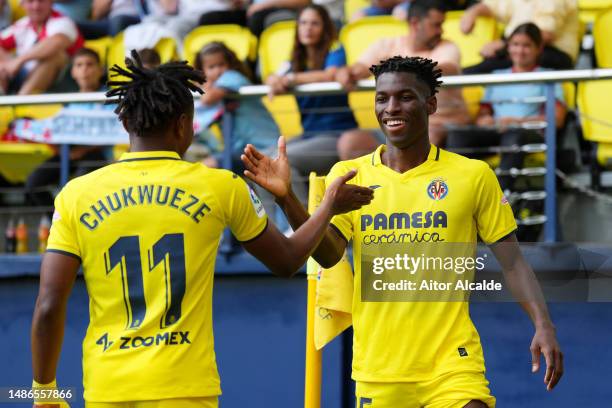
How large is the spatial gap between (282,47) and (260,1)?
0.51 meters

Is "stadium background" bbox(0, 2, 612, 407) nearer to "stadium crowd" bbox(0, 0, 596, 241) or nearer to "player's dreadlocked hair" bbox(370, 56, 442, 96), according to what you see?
"stadium crowd" bbox(0, 0, 596, 241)

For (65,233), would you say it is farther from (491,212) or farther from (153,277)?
(491,212)

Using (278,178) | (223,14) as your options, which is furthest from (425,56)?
(278,178)

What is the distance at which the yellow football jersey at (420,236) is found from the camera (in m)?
4.69

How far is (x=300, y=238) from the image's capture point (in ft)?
13.6

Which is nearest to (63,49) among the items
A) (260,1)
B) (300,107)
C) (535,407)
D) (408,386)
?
(260,1)

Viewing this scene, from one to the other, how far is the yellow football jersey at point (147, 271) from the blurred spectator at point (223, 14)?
5006 millimetres

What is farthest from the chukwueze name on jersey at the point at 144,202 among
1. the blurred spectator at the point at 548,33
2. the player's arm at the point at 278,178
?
the blurred spectator at the point at 548,33

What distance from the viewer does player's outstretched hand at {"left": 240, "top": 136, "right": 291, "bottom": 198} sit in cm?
433

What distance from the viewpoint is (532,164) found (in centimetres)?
723

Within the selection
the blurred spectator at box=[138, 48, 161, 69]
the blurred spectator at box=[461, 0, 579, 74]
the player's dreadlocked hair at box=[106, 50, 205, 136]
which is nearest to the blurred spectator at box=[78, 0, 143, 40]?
the blurred spectator at box=[138, 48, 161, 69]

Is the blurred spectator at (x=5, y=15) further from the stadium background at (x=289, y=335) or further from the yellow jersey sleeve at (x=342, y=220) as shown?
the yellow jersey sleeve at (x=342, y=220)

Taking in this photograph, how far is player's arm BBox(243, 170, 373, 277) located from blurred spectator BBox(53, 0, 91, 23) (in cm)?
594

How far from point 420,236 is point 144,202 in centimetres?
141
